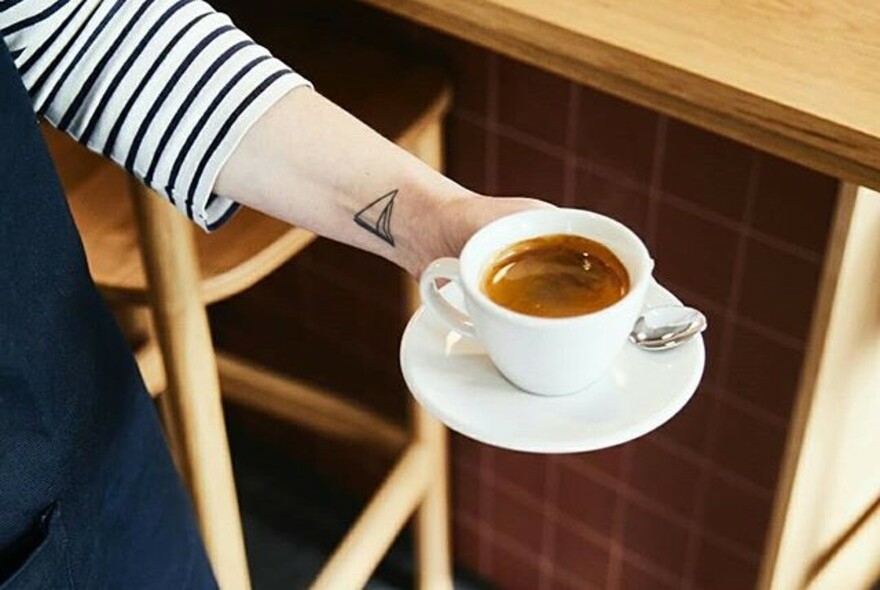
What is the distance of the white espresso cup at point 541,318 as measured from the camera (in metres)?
0.63

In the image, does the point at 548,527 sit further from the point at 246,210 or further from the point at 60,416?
the point at 60,416

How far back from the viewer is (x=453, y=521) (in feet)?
5.20

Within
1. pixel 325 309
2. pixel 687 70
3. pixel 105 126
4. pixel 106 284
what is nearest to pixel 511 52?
pixel 687 70

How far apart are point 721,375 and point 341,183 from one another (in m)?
0.59

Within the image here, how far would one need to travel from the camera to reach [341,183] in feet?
2.35

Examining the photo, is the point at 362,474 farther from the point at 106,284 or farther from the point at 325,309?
the point at 106,284

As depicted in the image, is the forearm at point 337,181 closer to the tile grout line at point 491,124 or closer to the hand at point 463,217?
the hand at point 463,217

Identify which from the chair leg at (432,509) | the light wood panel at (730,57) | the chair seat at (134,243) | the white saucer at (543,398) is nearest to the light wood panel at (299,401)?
the chair leg at (432,509)

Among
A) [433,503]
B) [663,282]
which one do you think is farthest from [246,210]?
[433,503]

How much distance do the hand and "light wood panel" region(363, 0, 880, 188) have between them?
14cm

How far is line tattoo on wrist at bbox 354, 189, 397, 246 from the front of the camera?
0.70 metres

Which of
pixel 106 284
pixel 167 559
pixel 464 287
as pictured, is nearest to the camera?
pixel 464 287

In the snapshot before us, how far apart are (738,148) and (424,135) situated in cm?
26

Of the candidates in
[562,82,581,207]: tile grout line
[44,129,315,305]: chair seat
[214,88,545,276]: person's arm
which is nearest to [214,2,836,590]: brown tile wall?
[562,82,581,207]: tile grout line
